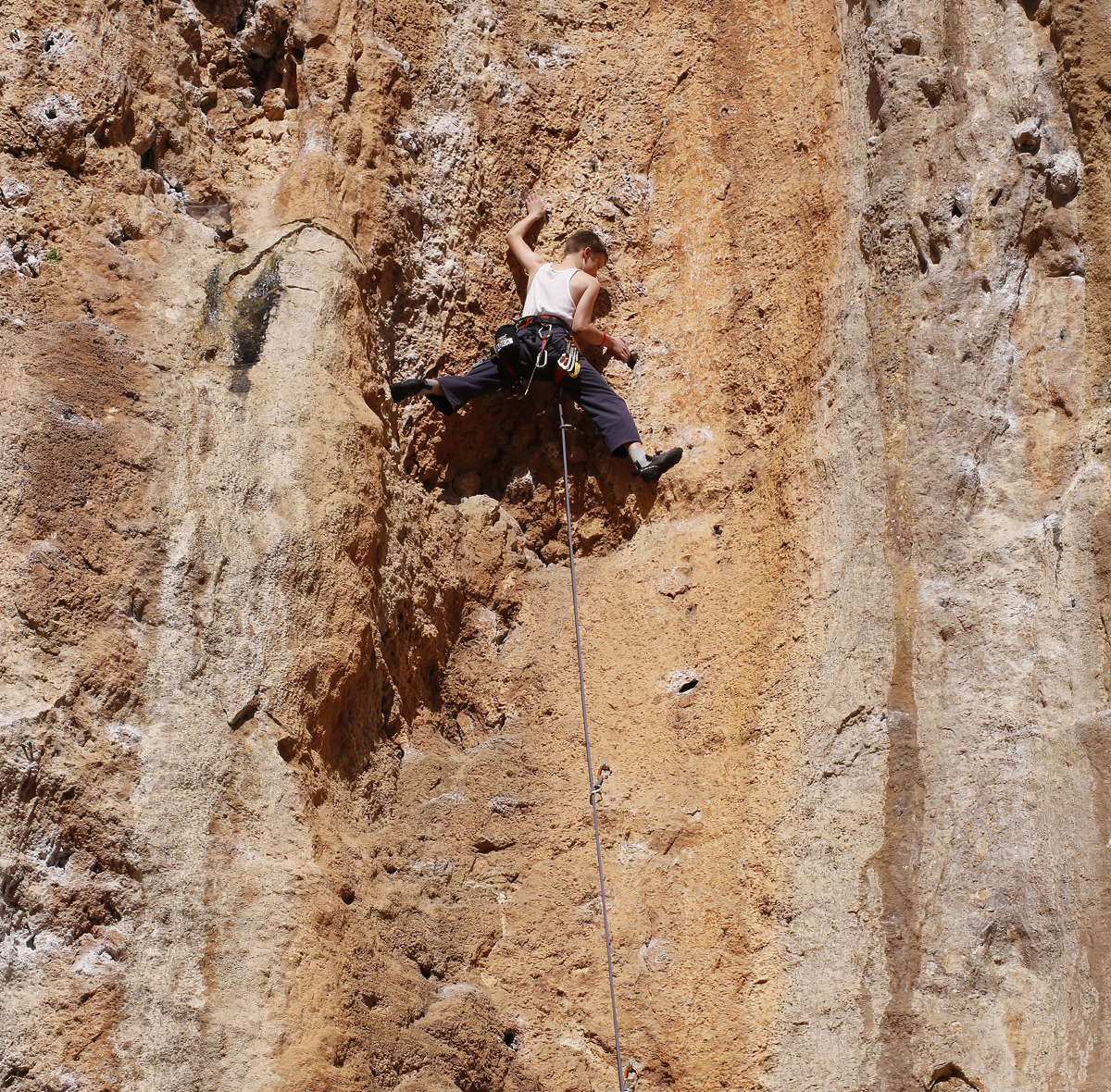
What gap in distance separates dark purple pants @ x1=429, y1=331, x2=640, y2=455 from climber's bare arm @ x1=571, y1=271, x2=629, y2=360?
0.53ft

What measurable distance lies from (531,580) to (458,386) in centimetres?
98

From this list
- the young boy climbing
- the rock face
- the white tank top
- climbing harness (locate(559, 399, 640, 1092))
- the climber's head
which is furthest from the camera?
the climber's head

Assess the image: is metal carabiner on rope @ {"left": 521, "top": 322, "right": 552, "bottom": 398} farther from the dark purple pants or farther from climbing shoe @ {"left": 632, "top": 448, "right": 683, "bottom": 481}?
climbing shoe @ {"left": 632, "top": 448, "right": 683, "bottom": 481}

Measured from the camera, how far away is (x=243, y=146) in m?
5.12

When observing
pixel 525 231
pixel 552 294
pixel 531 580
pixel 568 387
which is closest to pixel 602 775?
pixel 531 580

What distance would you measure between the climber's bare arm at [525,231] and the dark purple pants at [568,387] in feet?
1.92

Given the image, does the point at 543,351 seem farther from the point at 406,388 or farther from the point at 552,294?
the point at 406,388

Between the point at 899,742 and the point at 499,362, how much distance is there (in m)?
2.52

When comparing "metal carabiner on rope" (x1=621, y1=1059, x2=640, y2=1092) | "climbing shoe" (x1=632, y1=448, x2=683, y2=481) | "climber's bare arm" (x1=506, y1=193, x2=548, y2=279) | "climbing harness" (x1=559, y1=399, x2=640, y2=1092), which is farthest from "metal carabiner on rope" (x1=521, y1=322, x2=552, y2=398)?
"metal carabiner on rope" (x1=621, y1=1059, x2=640, y2=1092)

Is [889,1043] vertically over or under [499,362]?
under

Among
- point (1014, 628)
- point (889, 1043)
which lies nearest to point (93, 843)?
point (889, 1043)

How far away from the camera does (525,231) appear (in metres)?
5.59

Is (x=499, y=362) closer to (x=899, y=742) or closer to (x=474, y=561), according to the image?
(x=474, y=561)

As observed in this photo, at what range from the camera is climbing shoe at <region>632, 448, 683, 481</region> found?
5.01 m
